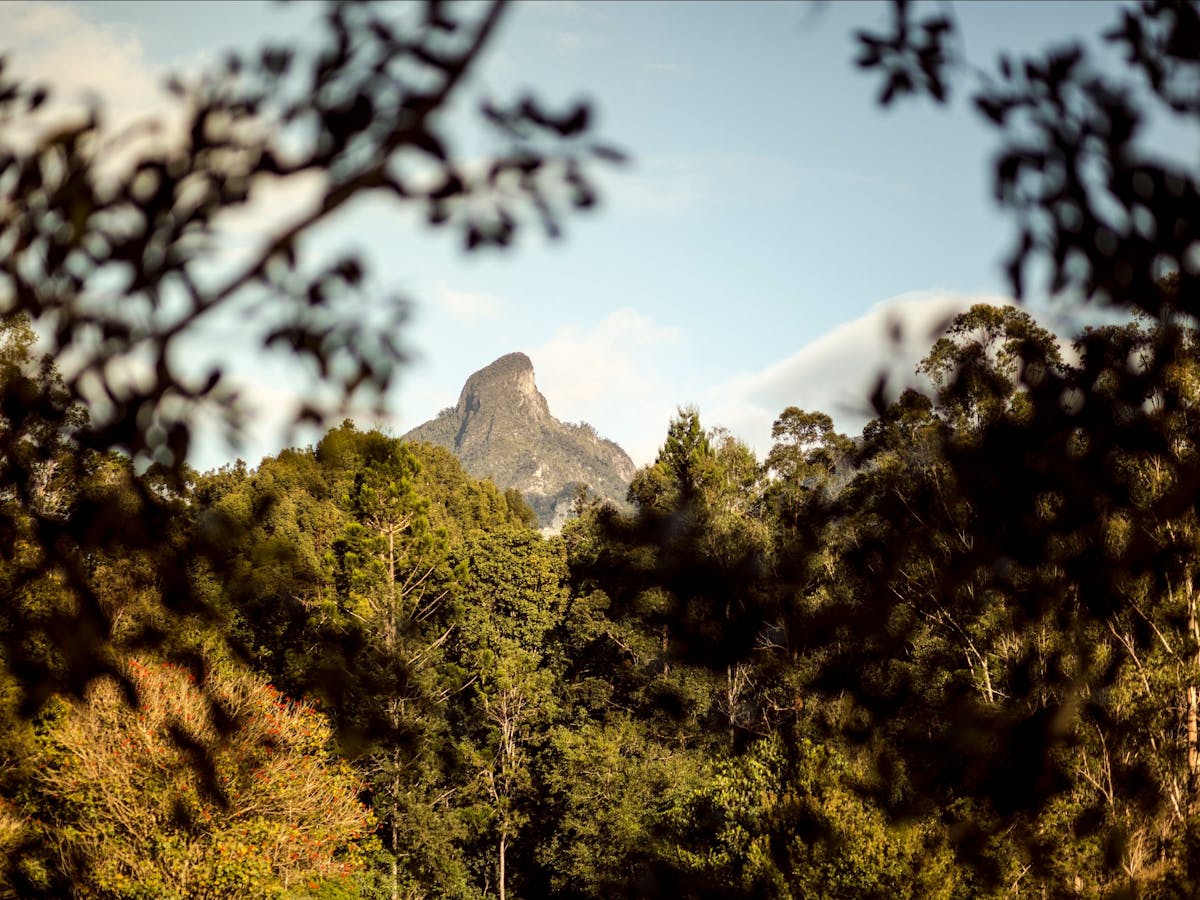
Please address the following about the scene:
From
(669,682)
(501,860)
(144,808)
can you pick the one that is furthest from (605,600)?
(144,808)

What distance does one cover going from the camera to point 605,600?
2511 centimetres

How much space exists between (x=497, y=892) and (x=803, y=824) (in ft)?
40.9

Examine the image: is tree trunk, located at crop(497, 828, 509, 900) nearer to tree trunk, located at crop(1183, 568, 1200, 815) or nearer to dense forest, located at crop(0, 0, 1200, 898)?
dense forest, located at crop(0, 0, 1200, 898)

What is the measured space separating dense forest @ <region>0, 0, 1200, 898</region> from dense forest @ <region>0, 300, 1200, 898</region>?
6 centimetres

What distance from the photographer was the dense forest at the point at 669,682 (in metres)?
2.90

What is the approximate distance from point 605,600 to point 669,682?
3.45 metres

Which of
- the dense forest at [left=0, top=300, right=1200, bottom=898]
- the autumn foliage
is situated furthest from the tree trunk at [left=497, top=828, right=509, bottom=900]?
the autumn foliage

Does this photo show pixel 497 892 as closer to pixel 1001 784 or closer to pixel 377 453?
pixel 377 453

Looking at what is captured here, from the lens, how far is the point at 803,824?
12.4 m

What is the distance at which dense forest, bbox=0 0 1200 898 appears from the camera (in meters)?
1.72

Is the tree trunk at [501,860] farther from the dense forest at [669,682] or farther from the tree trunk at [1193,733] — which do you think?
the tree trunk at [1193,733]

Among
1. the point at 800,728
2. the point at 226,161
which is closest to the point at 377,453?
the point at 800,728

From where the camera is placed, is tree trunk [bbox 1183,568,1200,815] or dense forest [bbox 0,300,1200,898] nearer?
dense forest [bbox 0,300,1200,898]

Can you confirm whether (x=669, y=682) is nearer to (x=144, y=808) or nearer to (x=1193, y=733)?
Answer: (x=144, y=808)
